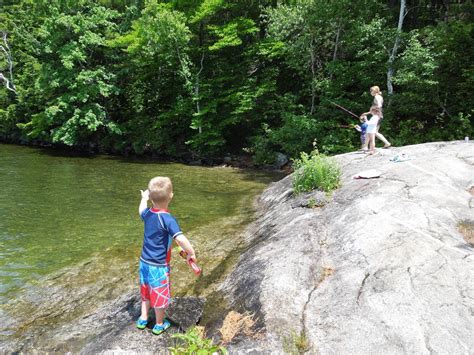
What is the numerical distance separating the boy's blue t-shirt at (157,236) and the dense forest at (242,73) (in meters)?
10.2

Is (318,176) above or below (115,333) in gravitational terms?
above

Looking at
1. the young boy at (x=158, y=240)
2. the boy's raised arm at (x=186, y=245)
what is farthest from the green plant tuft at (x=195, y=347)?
the boy's raised arm at (x=186, y=245)

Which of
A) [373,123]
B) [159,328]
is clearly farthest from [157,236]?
[373,123]

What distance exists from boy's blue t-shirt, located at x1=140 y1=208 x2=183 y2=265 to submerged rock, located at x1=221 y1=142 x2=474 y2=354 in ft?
4.26

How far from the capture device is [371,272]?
4691mm

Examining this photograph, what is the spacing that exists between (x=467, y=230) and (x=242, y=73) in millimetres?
18969

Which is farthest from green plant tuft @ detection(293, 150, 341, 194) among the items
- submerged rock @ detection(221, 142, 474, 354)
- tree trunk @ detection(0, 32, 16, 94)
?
tree trunk @ detection(0, 32, 16, 94)

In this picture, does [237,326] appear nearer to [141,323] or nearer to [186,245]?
[141,323]

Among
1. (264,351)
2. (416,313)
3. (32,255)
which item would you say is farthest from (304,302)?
(32,255)

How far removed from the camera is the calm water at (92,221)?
22.0 feet

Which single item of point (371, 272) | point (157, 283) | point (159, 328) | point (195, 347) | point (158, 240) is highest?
point (158, 240)

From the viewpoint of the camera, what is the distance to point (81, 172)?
17984 millimetres

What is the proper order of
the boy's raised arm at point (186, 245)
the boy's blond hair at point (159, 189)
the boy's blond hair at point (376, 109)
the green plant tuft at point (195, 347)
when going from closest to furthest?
the green plant tuft at point (195, 347)
the boy's raised arm at point (186, 245)
the boy's blond hair at point (159, 189)
the boy's blond hair at point (376, 109)

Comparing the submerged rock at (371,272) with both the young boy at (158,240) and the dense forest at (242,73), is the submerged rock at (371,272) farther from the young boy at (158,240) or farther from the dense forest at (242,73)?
the dense forest at (242,73)
